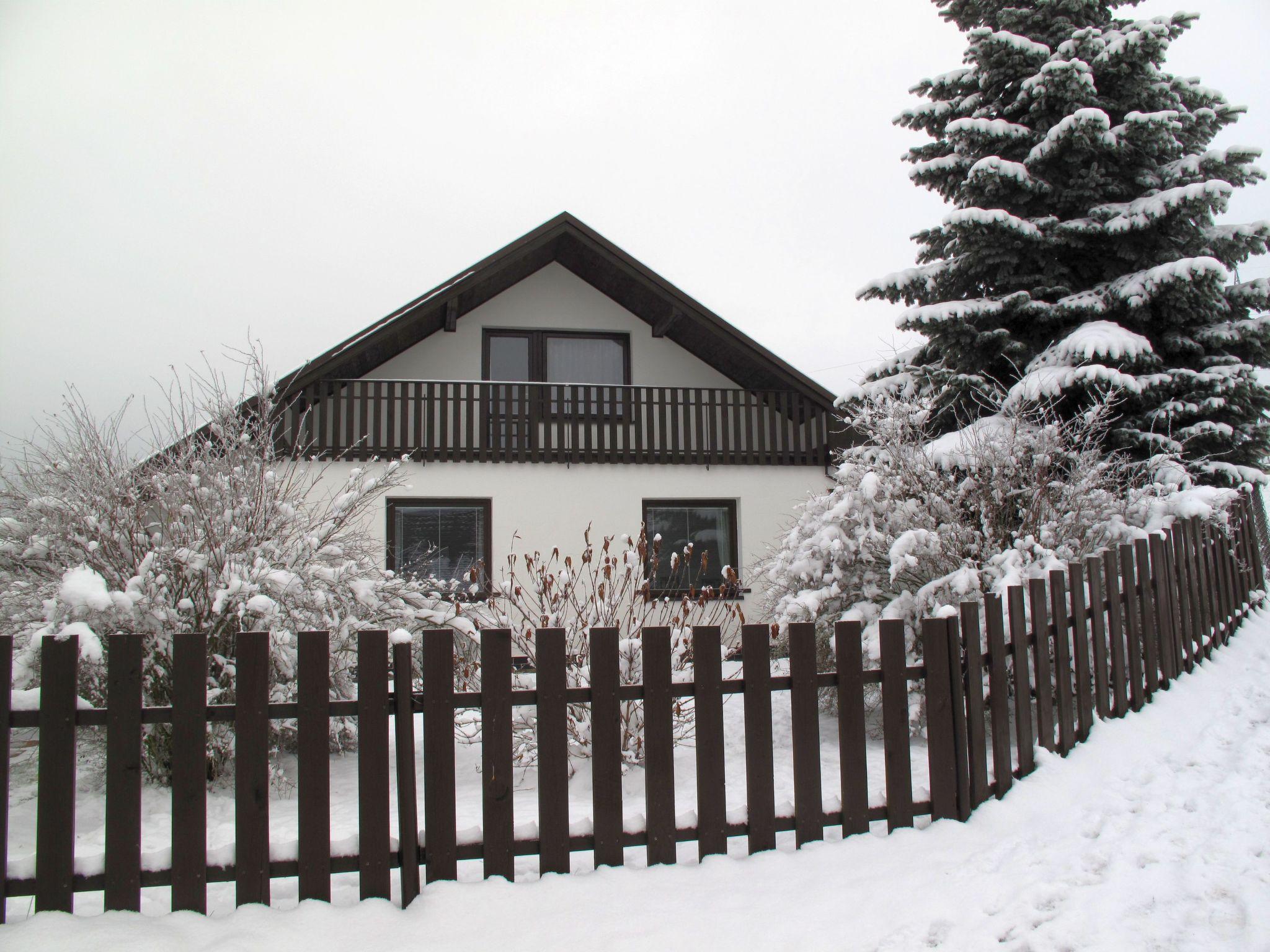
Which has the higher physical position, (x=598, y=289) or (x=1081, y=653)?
(x=598, y=289)

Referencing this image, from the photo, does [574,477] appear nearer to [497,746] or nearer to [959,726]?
[959,726]

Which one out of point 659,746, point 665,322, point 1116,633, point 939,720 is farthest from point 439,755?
point 665,322

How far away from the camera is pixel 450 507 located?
12320mm

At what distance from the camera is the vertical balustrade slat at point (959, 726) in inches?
156

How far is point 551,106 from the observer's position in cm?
1230

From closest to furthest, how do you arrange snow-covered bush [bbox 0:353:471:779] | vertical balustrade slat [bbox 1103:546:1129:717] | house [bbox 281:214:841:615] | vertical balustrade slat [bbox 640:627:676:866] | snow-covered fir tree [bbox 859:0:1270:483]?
vertical balustrade slat [bbox 640:627:676:866]
snow-covered bush [bbox 0:353:471:779]
vertical balustrade slat [bbox 1103:546:1129:717]
snow-covered fir tree [bbox 859:0:1270:483]
house [bbox 281:214:841:615]

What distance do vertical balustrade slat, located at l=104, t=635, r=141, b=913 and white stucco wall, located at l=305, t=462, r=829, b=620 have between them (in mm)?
8318

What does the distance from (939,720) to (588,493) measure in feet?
28.7

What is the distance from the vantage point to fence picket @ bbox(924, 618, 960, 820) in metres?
3.92

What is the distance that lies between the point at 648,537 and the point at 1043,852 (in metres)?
9.42

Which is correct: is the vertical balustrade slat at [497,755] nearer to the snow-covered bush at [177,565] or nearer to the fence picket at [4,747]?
the fence picket at [4,747]

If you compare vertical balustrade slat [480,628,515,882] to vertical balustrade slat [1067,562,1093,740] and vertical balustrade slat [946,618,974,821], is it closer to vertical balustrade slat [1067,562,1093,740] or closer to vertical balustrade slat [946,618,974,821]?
vertical balustrade slat [946,618,974,821]

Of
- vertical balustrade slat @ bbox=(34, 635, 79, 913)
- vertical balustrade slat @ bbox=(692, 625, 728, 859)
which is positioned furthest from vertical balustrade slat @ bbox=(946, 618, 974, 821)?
vertical balustrade slat @ bbox=(34, 635, 79, 913)

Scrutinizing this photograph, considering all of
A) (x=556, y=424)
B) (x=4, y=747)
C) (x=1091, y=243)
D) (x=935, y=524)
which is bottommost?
(x=4, y=747)
